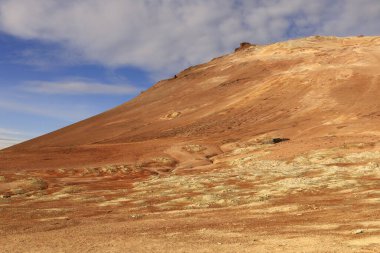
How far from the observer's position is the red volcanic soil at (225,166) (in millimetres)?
18188

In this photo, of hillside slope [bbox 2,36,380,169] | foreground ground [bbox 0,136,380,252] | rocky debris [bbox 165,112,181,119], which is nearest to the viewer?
foreground ground [bbox 0,136,380,252]

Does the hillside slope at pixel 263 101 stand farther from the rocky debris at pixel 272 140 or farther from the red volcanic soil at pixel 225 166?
the rocky debris at pixel 272 140

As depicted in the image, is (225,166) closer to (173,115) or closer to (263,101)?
(263,101)

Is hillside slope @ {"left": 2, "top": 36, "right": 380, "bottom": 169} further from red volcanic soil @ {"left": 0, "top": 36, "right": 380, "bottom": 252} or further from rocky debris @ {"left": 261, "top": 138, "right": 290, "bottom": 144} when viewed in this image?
rocky debris @ {"left": 261, "top": 138, "right": 290, "bottom": 144}

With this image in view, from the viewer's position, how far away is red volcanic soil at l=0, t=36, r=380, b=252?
18.2 meters

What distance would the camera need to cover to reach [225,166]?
5297 cm

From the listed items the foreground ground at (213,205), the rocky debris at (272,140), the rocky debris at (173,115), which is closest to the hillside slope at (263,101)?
the rocky debris at (173,115)

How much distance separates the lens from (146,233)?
19.1m

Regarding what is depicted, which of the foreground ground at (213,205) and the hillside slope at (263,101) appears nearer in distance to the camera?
the foreground ground at (213,205)

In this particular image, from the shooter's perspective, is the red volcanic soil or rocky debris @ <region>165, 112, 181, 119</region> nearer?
the red volcanic soil

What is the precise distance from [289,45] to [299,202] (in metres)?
91.0

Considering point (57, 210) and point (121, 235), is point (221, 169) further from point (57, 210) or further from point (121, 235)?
point (121, 235)

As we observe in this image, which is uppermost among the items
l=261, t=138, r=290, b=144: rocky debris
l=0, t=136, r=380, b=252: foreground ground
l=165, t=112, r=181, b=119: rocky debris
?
l=165, t=112, r=181, b=119: rocky debris

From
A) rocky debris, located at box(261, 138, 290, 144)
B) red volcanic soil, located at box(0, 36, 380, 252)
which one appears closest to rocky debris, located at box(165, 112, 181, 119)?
red volcanic soil, located at box(0, 36, 380, 252)
